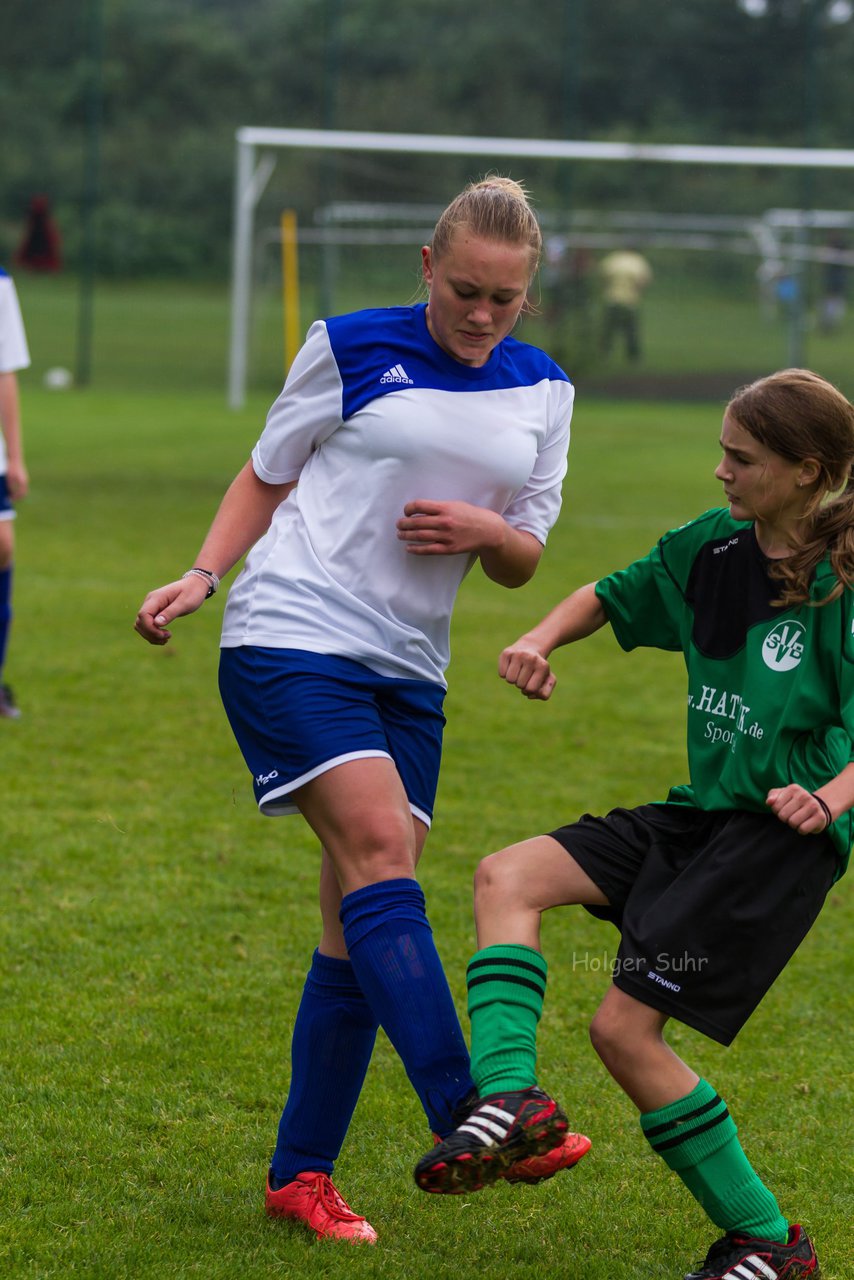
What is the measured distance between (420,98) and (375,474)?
24.5 m

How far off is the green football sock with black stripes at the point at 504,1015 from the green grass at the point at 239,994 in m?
0.53

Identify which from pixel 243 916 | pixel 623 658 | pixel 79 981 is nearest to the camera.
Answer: pixel 79 981

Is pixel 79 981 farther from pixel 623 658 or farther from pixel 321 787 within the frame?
pixel 623 658

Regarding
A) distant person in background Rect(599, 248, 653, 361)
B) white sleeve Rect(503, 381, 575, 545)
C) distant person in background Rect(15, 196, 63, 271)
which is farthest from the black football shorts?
distant person in background Rect(15, 196, 63, 271)

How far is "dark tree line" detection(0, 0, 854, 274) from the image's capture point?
24.0m

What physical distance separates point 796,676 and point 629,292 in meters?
21.9

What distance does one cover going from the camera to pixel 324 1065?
2.95m

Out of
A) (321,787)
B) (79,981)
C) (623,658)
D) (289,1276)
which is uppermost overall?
(321,787)

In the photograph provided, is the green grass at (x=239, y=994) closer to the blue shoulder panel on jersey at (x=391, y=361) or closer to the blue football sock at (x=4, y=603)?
the blue football sock at (x=4, y=603)

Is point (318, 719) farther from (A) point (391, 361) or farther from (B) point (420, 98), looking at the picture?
(B) point (420, 98)

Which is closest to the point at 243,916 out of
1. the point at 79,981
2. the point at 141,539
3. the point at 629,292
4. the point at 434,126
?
the point at 79,981

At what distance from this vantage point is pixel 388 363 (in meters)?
2.83

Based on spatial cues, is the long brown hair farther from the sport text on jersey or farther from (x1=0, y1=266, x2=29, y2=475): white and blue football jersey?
(x1=0, y1=266, x2=29, y2=475): white and blue football jersey

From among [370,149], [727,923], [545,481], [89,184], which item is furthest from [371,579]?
[89,184]
